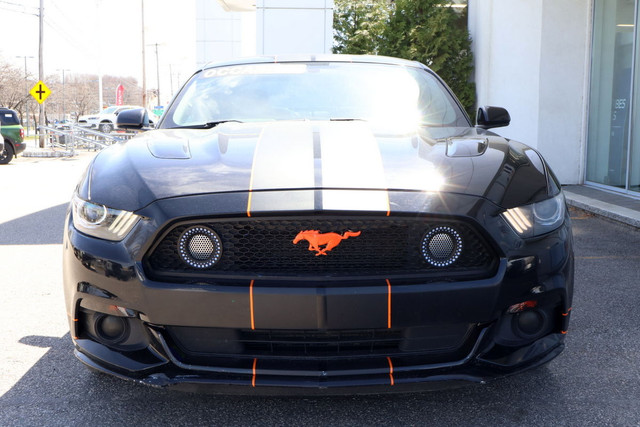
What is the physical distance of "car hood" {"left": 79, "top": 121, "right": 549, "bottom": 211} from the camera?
2229 mm

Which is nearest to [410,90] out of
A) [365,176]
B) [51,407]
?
[365,176]

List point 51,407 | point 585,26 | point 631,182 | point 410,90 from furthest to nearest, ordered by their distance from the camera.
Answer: point 585,26, point 631,182, point 410,90, point 51,407

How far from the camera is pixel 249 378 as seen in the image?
2102mm

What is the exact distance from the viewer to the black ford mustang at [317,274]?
6.83 feet

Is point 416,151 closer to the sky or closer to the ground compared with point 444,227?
closer to the sky

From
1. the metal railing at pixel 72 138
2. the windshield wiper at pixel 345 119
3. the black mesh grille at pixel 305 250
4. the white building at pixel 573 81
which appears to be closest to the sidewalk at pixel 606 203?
the white building at pixel 573 81

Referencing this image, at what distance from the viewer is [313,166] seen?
2.32 metres

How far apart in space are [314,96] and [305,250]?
1.58 m

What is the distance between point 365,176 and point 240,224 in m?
0.45

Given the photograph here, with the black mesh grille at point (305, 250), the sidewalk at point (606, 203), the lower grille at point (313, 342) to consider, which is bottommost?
the sidewalk at point (606, 203)

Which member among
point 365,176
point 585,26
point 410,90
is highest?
point 585,26

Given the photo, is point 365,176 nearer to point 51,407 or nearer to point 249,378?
point 249,378

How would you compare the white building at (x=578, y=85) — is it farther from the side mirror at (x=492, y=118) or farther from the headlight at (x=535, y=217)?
the headlight at (x=535, y=217)

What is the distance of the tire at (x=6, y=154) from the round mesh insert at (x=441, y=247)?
765 inches
